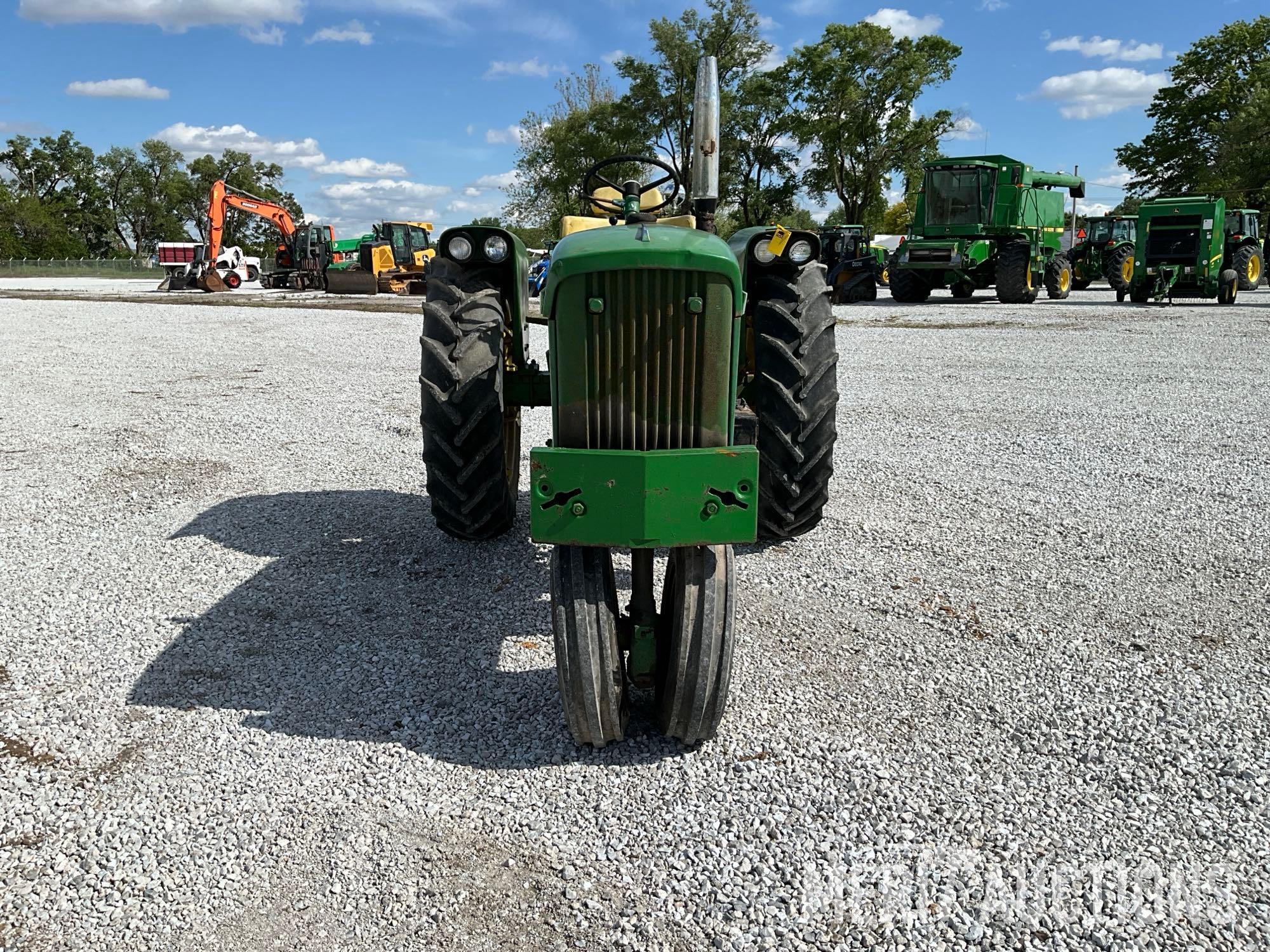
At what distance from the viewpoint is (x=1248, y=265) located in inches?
1013

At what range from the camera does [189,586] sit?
459cm

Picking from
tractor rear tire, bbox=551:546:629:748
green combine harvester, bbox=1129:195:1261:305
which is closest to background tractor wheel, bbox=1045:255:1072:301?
green combine harvester, bbox=1129:195:1261:305

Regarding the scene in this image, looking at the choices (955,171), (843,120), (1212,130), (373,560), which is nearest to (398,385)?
(373,560)

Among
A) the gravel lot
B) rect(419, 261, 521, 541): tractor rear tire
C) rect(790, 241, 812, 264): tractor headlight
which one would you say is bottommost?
the gravel lot

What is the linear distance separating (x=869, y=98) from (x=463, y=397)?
1703 inches

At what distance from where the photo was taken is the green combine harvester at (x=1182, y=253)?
2228cm

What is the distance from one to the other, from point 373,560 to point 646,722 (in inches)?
82.8

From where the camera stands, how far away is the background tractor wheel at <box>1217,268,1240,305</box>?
2269 cm

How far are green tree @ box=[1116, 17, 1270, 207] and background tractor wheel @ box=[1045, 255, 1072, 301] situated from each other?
22.8 meters

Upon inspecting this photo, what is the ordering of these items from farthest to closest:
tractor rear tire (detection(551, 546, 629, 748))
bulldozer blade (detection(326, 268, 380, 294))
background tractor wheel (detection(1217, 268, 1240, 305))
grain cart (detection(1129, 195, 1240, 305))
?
bulldozer blade (detection(326, 268, 380, 294)) < background tractor wheel (detection(1217, 268, 1240, 305)) < grain cart (detection(1129, 195, 1240, 305)) < tractor rear tire (detection(551, 546, 629, 748))

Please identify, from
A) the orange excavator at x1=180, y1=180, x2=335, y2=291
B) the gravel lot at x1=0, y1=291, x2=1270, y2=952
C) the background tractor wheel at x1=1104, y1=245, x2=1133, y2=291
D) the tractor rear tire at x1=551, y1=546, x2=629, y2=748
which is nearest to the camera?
the gravel lot at x1=0, y1=291, x2=1270, y2=952

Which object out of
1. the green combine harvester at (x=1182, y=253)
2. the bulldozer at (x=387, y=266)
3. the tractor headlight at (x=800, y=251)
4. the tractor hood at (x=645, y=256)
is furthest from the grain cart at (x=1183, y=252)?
the tractor hood at (x=645, y=256)

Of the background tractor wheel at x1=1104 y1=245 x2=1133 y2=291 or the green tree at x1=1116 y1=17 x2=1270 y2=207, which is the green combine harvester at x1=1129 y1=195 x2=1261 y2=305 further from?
the green tree at x1=1116 y1=17 x2=1270 y2=207

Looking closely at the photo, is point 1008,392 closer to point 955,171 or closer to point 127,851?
point 127,851
